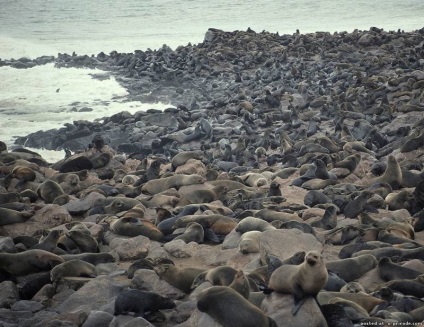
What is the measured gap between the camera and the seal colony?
4.87 metres

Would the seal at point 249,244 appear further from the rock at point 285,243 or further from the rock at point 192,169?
the rock at point 192,169

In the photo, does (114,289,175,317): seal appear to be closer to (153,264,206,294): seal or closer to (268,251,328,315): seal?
(153,264,206,294): seal

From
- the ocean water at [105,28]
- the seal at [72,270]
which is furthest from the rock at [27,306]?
the ocean water at [105,28]

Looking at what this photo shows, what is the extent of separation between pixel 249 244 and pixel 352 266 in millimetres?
1143

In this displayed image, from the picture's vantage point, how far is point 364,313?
4.49 metres

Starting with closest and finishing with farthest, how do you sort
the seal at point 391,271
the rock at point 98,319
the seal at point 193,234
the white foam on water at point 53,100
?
1. the rock at point 98,319
2. the seal at point 391,271
3. the seal at point 193,234
4. the white foam on water at point 53,100

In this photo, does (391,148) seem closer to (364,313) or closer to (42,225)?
(42,225)

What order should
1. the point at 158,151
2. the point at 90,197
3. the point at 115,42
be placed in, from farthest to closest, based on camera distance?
the point at 115,42, the point at 158,151, the point at 90,197

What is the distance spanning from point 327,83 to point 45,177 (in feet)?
36.6

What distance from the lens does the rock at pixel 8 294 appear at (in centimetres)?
576

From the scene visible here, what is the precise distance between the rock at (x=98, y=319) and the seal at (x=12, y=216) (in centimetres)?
334

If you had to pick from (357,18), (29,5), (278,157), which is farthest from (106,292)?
(29,5)

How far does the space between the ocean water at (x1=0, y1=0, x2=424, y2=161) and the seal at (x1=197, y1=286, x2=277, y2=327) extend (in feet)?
46.2

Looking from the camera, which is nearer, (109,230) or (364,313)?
(364,313)
